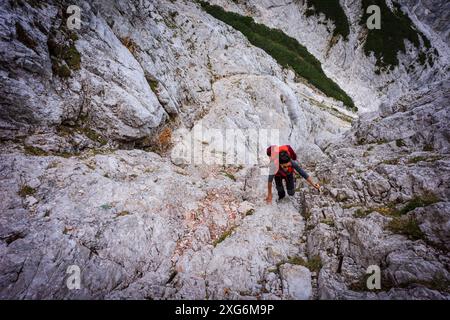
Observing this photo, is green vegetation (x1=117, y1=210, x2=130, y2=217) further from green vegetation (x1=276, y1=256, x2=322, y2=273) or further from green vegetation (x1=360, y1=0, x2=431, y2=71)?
green vegetation (x1=360, y1=0, x2=431, y2=71)

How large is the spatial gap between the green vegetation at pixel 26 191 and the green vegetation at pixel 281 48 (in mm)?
26890

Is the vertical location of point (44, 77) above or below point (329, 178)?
above

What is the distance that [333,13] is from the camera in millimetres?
41250

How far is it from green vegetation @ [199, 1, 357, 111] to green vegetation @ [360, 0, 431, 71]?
13525mm

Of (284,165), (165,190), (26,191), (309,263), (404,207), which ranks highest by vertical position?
(284,165)

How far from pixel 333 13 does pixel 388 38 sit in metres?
9.92

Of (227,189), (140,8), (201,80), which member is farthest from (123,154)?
(140,8)

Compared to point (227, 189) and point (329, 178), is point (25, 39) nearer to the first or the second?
point (227, 189)

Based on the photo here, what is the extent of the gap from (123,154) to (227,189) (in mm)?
4007

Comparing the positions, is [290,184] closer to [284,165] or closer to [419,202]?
[284,165]

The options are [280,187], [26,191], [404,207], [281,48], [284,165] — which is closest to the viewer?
[404,207]

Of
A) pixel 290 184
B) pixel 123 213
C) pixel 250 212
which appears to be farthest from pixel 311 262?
pixel 123 213

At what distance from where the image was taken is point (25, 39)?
7.78m

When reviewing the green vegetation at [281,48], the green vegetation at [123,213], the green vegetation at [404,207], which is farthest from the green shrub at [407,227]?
the green vegetation at [281,48]
